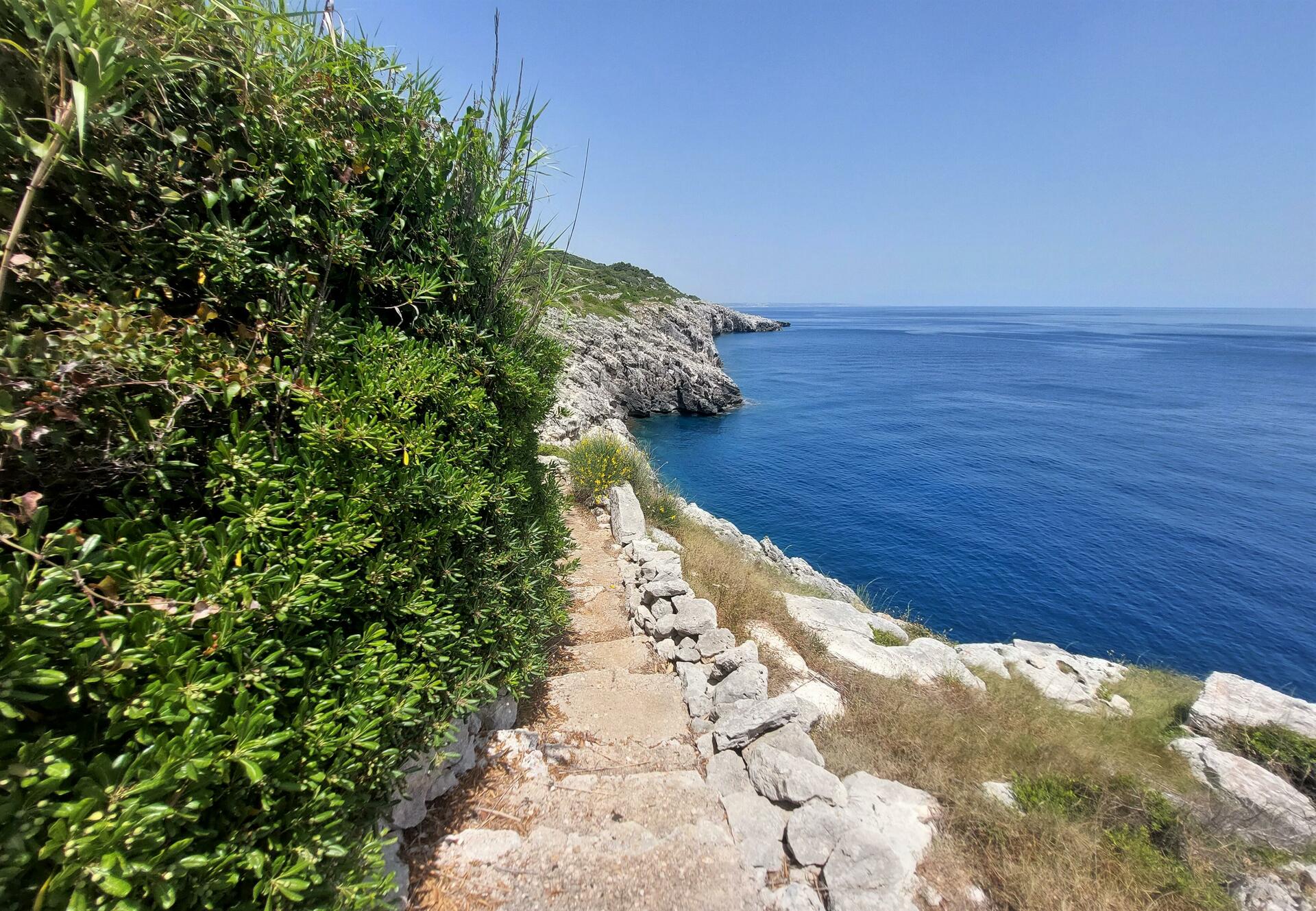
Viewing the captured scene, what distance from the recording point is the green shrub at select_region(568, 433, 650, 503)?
11125 millimetres

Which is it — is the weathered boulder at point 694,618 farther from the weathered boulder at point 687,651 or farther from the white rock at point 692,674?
the white rock at point 692,674

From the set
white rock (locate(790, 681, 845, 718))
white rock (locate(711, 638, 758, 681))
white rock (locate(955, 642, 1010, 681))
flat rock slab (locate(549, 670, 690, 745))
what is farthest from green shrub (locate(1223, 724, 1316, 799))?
flat rock slab (locate(549, 670, 690, 745))

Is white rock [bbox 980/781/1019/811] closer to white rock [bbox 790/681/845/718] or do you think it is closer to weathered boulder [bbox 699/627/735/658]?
white rock [bbox 790/681/845/718]

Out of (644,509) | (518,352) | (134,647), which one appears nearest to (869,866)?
(134,647)

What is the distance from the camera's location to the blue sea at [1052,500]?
2006cm

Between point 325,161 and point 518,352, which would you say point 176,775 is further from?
point 518,352

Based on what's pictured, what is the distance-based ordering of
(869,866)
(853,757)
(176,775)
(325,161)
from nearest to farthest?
(176,775), (325,161), (869,866), (853,757)

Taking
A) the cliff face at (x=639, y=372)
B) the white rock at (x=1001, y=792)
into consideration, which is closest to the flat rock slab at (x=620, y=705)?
the white rock at (x=1001, y=792)

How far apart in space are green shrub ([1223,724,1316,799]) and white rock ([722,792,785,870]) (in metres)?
8.67

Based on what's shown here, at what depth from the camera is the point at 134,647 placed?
6.13 ft

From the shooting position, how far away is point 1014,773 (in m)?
4.88

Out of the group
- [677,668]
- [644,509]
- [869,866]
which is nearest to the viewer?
[869,866]

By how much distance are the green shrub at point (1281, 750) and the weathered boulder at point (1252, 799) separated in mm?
338

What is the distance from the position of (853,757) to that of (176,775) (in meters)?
5.13
